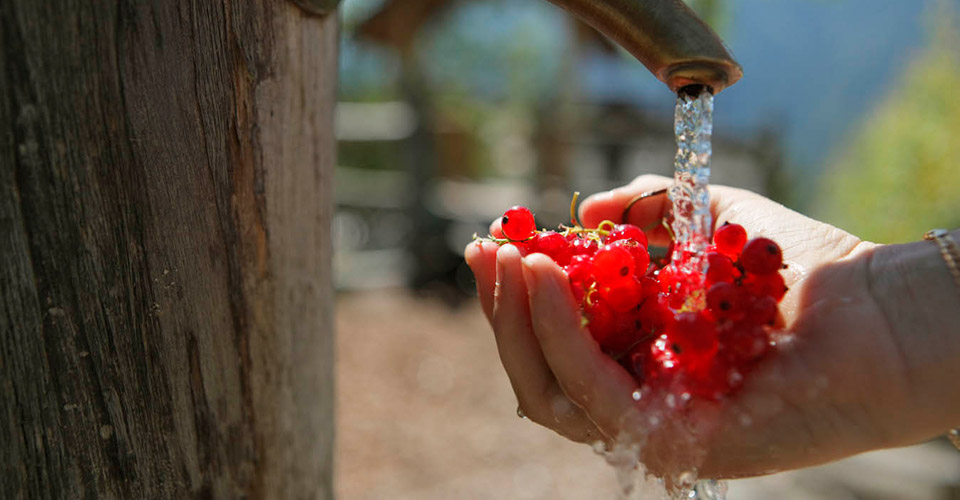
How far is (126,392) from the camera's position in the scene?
0.86 meters

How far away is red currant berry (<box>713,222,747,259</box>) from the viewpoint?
1.10 m

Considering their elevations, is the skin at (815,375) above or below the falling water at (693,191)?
below

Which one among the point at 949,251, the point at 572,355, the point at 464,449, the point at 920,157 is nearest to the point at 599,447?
the point at 572,355

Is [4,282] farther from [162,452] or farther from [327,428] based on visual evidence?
[327,428]

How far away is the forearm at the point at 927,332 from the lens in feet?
3.03

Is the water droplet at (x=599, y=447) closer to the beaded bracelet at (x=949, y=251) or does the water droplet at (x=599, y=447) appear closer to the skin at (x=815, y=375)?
the skin at (x=815, y=375)

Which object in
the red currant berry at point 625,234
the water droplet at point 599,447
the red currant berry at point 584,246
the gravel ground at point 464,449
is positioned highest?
the red currant berry at point 625,234

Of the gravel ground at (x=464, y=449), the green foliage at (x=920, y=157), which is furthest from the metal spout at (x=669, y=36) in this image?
the green foliage at (x=920, y=157)

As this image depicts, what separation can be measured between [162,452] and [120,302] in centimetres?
22

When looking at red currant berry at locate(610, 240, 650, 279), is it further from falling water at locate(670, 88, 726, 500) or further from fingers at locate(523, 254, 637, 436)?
fingers at locate(523, 254, 637, 436)

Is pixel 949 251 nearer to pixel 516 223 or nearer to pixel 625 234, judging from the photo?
pixel 625 234

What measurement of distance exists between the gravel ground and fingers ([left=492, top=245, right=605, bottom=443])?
228 cm

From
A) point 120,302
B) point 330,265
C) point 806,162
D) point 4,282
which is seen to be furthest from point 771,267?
point 806,162

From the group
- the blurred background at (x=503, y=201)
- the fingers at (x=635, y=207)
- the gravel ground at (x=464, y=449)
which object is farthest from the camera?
the blurred background at (x=503, y=201)
